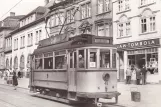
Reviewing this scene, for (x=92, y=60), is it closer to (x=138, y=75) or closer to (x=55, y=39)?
(x=55, y=39)

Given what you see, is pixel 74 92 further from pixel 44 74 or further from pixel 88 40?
pixel 44 74

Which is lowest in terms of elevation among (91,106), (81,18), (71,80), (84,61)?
(91,106)

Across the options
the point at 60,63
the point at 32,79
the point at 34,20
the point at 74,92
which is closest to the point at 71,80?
the point at 74,92

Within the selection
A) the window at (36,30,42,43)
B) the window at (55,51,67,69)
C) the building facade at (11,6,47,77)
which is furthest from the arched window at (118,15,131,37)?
the window at (36,30,42,43)

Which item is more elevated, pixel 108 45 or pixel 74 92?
pixel 108 45

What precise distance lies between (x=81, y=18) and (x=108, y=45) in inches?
837

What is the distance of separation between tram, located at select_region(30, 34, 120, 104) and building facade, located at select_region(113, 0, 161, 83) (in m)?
10.9

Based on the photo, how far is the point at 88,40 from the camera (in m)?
12.5

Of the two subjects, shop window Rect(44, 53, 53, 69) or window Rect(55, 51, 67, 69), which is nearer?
window Rect(55, 51, 67, 69)

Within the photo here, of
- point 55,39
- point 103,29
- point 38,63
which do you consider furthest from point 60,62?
point 103,29

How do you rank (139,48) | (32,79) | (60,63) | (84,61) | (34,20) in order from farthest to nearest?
1. (34,20)
2. (139,48)
3. (32,79)
4. (60,63)
5. (84,61)

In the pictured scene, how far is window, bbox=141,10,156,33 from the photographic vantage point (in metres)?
23.5

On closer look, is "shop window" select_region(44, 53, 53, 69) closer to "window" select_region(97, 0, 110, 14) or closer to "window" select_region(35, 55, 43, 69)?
"window" select_region(35, 55, 43, 69)

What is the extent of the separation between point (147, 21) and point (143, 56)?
3.03 metres
